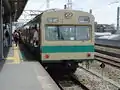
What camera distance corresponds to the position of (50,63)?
13.9 meters

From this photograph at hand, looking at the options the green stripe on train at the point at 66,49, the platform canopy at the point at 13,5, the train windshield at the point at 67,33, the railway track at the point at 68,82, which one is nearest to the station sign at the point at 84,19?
the train windshield at the point at 67,33

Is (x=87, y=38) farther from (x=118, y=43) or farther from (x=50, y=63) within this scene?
(x=118, y=43)

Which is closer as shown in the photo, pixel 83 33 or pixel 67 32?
pixel 67 32

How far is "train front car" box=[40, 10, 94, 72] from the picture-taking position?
13602mm

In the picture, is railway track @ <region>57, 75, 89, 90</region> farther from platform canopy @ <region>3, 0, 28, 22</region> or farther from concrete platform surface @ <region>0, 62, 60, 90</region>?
platform canopy @ <region>3, 0, 28, 22</region>

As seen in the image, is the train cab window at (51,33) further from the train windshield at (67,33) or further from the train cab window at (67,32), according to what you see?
the train cab window at (67,32)

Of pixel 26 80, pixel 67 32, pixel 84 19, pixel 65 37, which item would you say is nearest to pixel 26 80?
pixel 26 80

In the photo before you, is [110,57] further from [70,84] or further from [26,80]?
[26,80]

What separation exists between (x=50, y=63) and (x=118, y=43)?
81.8 ft

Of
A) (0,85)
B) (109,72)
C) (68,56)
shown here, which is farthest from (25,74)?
(109,72)

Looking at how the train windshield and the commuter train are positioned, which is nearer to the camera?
the commuter train

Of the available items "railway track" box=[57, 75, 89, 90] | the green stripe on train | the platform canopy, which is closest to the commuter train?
the green stripe on train

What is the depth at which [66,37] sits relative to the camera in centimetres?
1398

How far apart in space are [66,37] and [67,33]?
0.19 meters
